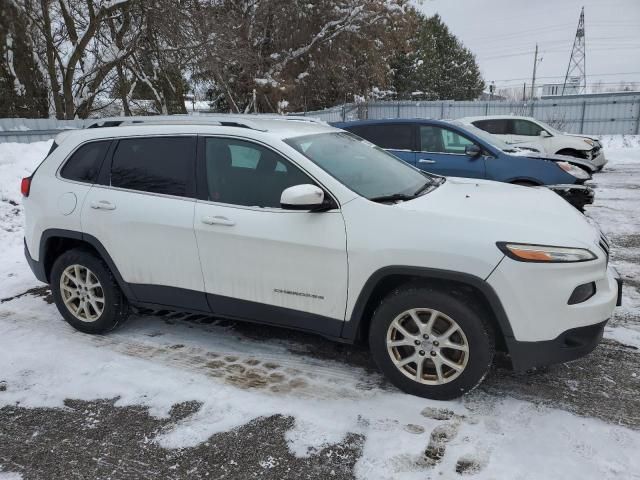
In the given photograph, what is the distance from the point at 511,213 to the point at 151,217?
2.55m

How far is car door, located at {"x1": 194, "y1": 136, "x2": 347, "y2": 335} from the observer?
10.7 feet

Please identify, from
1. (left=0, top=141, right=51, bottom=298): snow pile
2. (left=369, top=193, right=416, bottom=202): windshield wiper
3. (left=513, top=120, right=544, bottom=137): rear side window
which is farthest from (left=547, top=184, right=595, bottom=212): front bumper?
(left=0, top=141, right=51, bottom=298): snow pile

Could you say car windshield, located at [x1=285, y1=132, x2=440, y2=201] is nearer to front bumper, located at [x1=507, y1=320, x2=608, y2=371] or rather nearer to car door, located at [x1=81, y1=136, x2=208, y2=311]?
car door, located at [x1=81, y1=136, x2=208, y2=311]

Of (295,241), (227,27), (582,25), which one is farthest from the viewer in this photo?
(582,25)

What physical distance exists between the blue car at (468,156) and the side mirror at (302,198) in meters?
4.79

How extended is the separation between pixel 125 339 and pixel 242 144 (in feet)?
6.33

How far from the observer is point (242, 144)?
3.67m

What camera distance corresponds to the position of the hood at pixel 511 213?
9.61 feet

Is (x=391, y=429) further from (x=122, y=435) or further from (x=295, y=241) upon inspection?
(x=122, y=435)

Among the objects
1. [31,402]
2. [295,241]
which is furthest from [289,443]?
[31,402]

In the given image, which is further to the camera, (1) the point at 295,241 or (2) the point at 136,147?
(2) the point at 136,147

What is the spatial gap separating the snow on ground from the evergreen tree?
36105 millimetres

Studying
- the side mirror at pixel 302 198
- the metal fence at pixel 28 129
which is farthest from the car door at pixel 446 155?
the metal fence at pixel 28 129

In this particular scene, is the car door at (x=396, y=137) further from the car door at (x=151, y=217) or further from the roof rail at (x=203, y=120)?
→ the car door at (x=151, y=217)
